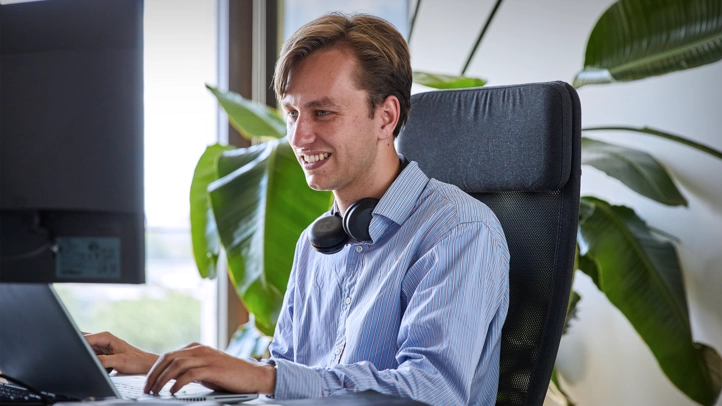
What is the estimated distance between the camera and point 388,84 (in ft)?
4.40

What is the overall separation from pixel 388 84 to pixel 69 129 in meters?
0.68

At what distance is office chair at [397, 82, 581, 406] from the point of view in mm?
1148

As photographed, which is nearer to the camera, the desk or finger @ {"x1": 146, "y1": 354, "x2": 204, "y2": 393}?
the desk

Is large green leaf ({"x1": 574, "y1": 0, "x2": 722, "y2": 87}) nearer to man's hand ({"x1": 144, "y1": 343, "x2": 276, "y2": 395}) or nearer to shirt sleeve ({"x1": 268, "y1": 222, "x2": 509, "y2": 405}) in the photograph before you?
shirt sleeve ({"x1": 268, "y1": 222, "x2": 509, "y2": 405})

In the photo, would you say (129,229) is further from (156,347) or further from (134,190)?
(156,347)

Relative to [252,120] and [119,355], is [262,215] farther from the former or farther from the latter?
[119,355]

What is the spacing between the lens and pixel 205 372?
0.86 meters

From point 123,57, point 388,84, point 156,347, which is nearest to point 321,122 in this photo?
point 388,84

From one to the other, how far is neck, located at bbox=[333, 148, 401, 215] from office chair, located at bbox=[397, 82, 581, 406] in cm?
13

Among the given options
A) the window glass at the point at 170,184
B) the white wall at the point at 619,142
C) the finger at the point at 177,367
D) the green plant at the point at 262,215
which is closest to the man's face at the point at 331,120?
the finger at the point at 177,367

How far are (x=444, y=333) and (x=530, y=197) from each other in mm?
323

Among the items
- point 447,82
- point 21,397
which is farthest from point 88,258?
point 447,82

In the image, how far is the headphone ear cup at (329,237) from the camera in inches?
48.6

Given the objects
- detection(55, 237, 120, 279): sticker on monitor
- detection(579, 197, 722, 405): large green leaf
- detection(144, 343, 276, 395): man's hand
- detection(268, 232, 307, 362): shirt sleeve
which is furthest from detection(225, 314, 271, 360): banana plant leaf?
detection(55, 237, 120, 279): sticker on monitor
